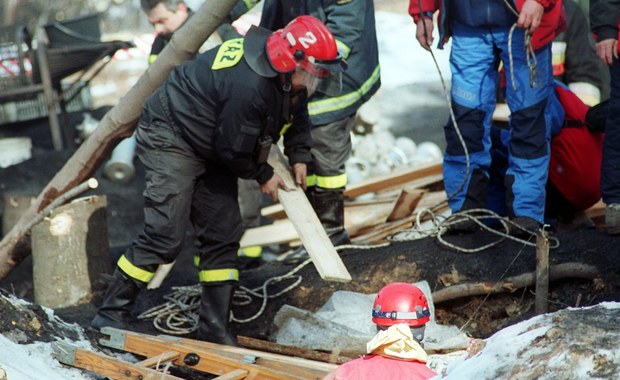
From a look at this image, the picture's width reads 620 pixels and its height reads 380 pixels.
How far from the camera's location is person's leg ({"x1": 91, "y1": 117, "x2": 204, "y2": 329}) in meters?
6.05

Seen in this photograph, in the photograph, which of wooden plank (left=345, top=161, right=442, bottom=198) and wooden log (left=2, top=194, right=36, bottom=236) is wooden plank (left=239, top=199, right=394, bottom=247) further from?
wooden log (left=2, top=194, right=36, bottom=236)

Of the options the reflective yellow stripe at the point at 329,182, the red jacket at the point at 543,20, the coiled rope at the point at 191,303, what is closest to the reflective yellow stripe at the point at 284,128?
the reflective yellow stripe at the point at 329,182

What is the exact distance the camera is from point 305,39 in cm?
562

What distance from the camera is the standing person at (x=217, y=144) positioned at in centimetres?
569

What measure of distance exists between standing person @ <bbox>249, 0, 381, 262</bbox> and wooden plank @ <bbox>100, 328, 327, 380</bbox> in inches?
64.5

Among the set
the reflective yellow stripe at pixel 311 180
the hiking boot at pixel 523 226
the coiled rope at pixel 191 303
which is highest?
the hiking boot at pixel 523 226

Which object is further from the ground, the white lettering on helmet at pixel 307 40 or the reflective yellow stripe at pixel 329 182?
the white lettering on helmet at pixel 307 40

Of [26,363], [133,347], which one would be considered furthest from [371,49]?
[26,363]

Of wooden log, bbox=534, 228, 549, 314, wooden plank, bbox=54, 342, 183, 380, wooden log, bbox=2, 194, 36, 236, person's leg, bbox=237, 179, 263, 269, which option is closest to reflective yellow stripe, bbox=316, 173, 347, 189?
person's leg, bbox=237, 179, 263, 269

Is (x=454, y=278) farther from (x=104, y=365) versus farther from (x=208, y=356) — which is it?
Answer: (x=104, y=365)

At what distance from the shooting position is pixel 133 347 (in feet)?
18.9

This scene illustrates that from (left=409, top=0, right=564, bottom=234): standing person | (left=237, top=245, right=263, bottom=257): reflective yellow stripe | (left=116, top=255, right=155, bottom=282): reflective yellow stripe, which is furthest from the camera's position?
(left=237, top=245, right=263, bottom=257): reflective yellow stripe

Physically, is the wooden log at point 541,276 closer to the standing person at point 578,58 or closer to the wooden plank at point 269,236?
the wooden plank at point 269,236

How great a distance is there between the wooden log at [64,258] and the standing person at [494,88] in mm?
2622
